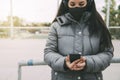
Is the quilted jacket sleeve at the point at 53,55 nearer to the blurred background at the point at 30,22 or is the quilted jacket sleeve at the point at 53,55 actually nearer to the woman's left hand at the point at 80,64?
the woman's left hand at the point at 80,64

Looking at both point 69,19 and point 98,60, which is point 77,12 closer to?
point 69,19

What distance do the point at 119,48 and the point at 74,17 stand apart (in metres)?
3.88

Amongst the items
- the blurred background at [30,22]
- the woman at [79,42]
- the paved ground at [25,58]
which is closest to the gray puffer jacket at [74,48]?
the woman at [79,42]

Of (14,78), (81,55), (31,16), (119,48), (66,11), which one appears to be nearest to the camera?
(81,55)

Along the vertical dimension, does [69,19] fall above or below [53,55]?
above

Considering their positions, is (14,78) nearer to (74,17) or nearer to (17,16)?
(17,16)

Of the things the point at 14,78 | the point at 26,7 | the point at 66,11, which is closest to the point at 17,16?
the point at 26,7

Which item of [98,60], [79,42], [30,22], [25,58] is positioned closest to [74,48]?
[79,42]

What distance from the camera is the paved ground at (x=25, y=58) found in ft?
15.8

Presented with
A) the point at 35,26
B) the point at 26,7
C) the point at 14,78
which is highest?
the point at 26,7

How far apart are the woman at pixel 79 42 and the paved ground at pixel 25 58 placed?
8.41 ft

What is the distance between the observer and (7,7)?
6871 mm

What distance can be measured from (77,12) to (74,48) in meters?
0.24

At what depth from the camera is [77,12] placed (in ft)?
6.56
